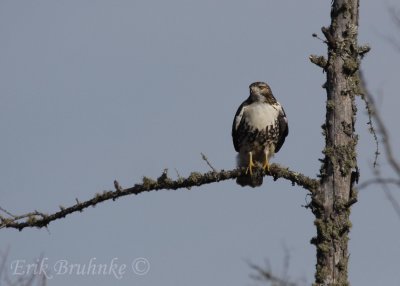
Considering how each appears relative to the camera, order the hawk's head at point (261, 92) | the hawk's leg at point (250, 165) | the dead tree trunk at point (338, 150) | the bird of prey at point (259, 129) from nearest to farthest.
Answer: the dead tree trunk at point (338, 150) < the hawk's leg at point (250, 165) < the bird of prey at point (259, 129) < the hawk's head at point (261, 92)

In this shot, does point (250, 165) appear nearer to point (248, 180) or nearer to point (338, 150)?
point (248, 180)

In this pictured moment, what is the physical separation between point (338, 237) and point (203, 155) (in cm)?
119

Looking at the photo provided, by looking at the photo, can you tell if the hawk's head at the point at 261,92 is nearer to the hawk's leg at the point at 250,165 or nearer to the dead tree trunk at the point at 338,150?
the hawk's leg at the point at 250,165

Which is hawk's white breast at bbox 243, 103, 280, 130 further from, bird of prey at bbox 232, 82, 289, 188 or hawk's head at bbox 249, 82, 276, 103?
hawk's head at bbox 249, 82, 276, 103

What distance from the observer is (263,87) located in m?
8.23

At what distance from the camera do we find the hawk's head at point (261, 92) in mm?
8094

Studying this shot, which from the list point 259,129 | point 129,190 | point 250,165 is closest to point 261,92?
point 259,129

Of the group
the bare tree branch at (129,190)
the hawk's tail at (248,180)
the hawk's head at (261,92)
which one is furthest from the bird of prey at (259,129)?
the bare tree branch at (129,190)

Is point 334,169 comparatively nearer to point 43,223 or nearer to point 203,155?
point 203,155

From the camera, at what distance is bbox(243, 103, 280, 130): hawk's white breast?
7852 mm

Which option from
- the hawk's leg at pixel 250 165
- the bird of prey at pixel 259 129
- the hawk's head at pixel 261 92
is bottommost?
the hawk's leg at pixel 250 165

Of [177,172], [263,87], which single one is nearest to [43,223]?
[177,172]

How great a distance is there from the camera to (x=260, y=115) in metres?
7.86

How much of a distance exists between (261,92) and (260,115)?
40 centimetres
